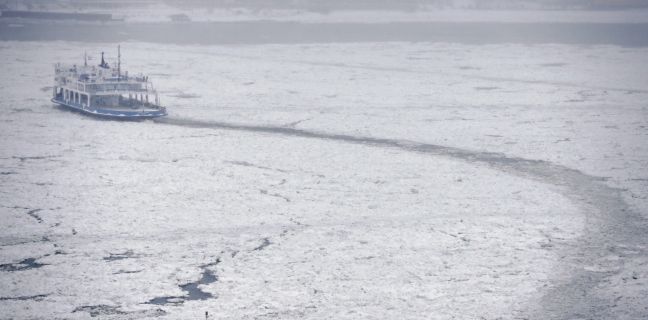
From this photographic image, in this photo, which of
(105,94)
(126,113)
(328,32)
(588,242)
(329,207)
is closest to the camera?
(588,242)

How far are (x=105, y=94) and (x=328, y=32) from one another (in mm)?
13635

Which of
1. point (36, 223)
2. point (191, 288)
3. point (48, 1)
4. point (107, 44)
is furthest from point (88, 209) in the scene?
point (48, 1)

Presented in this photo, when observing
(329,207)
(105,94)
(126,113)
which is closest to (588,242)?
(329,207)

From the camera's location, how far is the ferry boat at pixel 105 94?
8.45m

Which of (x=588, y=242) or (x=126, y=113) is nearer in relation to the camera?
(x=588, y=242)

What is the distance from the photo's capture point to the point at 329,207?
5.12 metres

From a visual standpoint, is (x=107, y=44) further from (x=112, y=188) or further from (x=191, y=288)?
(x=191, y=288)

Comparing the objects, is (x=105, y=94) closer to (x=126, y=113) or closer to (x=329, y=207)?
(x=126, y=113)

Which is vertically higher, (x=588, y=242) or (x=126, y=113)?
(x=126, y=113)

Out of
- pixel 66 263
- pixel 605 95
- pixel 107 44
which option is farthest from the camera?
pixel 107 44

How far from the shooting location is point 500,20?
1046 inches

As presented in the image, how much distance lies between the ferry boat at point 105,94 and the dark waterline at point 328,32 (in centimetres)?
931

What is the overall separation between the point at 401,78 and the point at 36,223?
8.28 m

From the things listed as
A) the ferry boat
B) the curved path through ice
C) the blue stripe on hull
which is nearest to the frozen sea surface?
the curved path through ice
